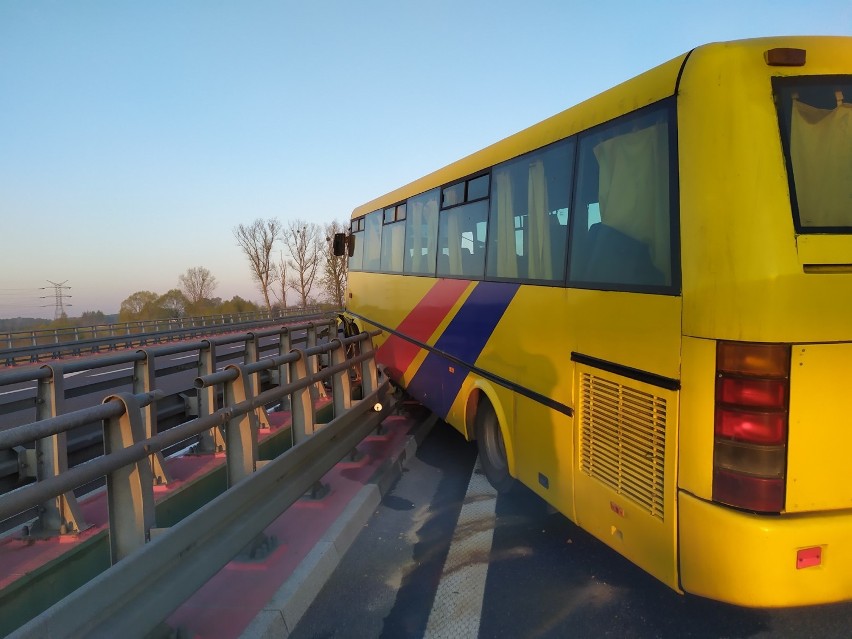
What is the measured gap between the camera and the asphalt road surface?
312 cm

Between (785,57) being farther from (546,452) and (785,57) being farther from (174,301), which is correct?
(174,301)

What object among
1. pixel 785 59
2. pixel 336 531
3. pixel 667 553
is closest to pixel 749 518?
pixel 667 553

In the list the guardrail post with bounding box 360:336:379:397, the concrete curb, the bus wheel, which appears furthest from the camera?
the guardrail post with bounding box 360:336:379:397

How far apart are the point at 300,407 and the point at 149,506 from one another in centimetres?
209

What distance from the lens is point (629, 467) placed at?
3064mm

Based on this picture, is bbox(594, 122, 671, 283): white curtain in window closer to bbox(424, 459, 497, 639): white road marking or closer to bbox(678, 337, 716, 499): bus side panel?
bbox(678, 337, 716, 499): bus side panel

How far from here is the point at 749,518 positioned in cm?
248

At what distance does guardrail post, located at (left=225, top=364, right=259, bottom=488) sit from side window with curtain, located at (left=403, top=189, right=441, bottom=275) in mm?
3383

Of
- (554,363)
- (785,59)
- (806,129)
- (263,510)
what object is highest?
(785,59)

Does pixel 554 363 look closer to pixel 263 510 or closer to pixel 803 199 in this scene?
pixel 803 199

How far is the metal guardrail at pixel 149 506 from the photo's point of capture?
7.57ft

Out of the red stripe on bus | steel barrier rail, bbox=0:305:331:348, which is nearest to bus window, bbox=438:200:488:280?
the red stripe on bus

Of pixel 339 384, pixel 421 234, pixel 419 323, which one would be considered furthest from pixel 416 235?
pixel 339 384

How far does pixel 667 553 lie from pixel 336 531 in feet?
7.87
